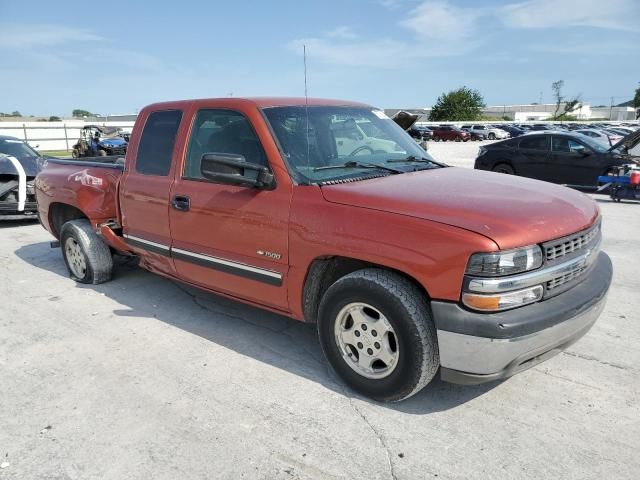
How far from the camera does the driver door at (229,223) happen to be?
3.50 meters

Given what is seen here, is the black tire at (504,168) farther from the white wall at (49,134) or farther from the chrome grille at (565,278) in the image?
the white wall at (49,134)

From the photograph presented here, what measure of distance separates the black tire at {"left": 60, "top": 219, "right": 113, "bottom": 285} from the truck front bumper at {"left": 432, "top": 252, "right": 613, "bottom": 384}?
399 centimetres

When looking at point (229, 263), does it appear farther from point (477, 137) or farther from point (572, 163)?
point (477, 137)

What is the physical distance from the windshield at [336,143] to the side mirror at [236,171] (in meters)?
0.20

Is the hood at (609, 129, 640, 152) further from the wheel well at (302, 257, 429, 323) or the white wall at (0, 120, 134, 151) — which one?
the white wall at (0, 120, 134, 151)

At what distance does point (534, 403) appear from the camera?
3162 millimetres

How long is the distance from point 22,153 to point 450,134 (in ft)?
146

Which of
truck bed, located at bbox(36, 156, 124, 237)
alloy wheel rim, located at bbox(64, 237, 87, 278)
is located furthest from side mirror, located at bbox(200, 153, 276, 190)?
alloy wheel rim, located at bbox(64, 237, 87, 278)

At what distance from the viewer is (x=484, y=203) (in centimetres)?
296

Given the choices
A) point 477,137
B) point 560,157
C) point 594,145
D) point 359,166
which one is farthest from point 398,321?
point 477,137

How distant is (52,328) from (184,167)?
1.83 metres

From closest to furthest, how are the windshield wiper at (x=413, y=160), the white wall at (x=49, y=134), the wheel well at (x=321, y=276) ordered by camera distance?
the wheel well at (x=321, y=276), the windshield wiper at (x=413, y=160), the white wall at (x=49, y=134)

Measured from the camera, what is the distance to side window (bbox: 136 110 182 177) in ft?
14.2

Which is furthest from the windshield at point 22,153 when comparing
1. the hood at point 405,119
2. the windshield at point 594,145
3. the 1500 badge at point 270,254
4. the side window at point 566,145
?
the windshield at point 594,145
